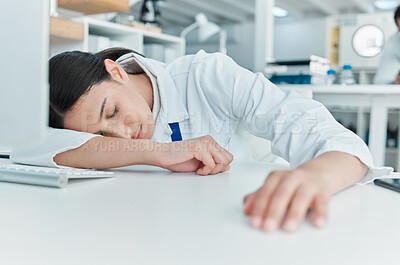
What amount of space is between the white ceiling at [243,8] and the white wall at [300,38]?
0.20 metres

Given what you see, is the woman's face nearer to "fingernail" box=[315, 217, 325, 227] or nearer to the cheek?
the cheek

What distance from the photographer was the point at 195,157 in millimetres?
624

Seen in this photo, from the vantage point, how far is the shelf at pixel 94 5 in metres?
2.16

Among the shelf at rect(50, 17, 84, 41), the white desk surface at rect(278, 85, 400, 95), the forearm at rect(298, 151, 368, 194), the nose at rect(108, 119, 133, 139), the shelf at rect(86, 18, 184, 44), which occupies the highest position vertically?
the shelf at rect(86, 18, 184, 44)

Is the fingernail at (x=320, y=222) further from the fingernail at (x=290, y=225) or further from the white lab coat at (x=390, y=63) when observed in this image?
the white lab coat at (x=390, y=63)

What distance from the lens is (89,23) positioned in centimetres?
244

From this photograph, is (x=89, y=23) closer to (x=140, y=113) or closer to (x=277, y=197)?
(x=140, y=113)

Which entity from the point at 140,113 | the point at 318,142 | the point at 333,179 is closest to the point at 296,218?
the point at 333,179

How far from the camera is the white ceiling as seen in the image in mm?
6745

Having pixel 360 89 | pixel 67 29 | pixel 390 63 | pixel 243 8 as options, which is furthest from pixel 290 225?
pixel 243 8

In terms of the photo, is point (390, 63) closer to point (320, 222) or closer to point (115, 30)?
point (115, 30)

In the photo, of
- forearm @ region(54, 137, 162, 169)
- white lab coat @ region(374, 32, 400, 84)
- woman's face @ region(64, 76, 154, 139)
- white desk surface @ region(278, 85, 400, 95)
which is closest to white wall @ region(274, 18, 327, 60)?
white lab coat @ region(374, 32, 400, 84)

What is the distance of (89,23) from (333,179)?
88.5 inches

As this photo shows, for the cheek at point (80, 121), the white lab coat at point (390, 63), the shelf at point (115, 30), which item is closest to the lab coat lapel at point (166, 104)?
the cheek at point (80, 121)
